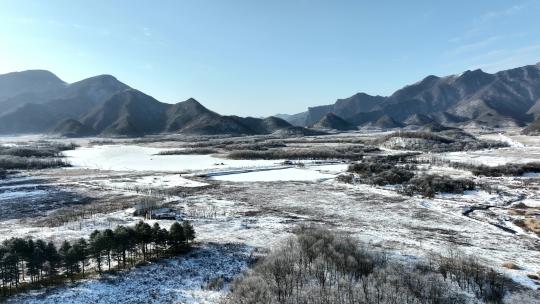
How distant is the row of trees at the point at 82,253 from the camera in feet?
86.9

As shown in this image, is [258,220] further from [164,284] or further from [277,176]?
[277,176]

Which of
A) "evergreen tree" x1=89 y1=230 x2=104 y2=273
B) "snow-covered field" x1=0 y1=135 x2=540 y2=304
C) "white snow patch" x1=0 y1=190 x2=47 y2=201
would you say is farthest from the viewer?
"white snow patch" x1=0 y1=190 x2=47 y2=201

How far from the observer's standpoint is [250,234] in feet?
129

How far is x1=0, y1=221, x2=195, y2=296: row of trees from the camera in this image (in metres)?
26.5

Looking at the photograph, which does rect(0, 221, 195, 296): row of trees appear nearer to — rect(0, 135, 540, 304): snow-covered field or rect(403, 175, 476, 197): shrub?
rect(0, 135, 540, 304): snow-covered field

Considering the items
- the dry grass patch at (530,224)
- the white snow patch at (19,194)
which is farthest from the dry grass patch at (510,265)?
the white snow patch at (19,194)

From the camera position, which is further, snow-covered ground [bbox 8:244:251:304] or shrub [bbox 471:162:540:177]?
shrub [bbox 471:162:540:177]

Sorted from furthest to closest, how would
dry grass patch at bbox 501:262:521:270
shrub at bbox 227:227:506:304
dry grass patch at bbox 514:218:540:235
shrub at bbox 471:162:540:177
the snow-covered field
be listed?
shrub at bbox 471:162:540:177 < dry grass patch at bbox 514:218:540:235 < dry grass patch at bbox 501:262:521:270 < the snow-covered field < shrub at bbox 227:227:506:304

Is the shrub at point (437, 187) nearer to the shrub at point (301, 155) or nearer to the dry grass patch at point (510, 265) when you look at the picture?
the dry grass patch at point (510, 265)

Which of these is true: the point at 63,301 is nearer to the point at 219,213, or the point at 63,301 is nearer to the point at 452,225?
the point at 219,213

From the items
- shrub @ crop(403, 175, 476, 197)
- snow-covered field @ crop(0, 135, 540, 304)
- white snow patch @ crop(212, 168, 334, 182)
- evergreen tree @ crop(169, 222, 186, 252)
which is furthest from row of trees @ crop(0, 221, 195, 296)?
white snow patch @ crop(212, 168, 334, 182)

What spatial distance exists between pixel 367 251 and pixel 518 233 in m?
21.7

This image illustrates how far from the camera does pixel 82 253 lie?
2836cm

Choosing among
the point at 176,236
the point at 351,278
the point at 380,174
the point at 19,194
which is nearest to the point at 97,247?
the point at 176,236
